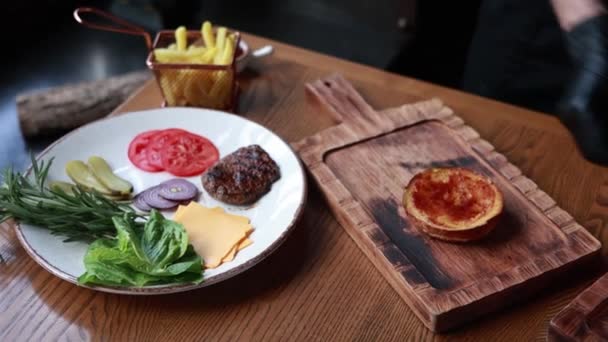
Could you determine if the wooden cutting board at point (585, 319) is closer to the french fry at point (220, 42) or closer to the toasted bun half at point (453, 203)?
the toasted bun half at point (453, 203)

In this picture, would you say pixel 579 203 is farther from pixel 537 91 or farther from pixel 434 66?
pixel 434 66

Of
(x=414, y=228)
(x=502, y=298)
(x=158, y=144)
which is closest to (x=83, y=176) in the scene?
(x=158, y=144)

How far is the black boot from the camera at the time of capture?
1428mm

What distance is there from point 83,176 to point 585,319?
40.9 inches

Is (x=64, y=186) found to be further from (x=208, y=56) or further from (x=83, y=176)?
(x=208, y=56)

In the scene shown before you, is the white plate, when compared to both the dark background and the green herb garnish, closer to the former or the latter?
the green herb garnish

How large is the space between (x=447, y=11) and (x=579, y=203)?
2048mm

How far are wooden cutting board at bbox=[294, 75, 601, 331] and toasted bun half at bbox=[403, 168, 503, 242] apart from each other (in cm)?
4

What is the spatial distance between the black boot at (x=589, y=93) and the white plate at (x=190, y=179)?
0.66 metres

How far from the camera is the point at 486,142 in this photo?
1.52m

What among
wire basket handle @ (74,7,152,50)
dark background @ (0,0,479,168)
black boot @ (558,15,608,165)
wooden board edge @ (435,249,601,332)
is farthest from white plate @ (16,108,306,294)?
dark background @ (0,0,479,168)

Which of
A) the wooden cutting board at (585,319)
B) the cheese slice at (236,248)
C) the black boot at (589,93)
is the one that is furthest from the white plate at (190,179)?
the black boot at (589,93)

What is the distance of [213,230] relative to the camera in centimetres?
123

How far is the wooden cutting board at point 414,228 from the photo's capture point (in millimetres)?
1151
